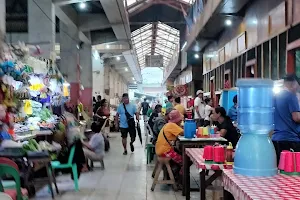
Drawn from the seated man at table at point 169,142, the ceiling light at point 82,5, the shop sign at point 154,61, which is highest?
the ceiling light at point 82,5

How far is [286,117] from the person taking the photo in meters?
4.85

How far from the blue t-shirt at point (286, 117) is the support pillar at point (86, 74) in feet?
48.9

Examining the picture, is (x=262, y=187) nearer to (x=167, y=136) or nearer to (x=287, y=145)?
(x=287, y=145)

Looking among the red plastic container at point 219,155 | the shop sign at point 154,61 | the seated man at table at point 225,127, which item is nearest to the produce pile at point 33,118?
the seated man at table at point 225,127

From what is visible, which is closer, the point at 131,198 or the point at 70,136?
the point at 131,198

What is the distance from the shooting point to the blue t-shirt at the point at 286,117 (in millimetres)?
4766

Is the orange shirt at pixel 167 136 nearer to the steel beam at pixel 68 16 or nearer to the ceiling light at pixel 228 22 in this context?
the ceiling light at pixel 228 22

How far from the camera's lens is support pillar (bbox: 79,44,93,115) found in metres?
19.3

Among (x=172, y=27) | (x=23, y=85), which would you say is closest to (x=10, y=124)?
(x=23, y=85)

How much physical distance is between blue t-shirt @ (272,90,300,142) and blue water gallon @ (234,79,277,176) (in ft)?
4.80

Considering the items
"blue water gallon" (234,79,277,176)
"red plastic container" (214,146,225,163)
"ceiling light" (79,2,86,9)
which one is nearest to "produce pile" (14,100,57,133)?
"red plastic container" (214,146,225,163)

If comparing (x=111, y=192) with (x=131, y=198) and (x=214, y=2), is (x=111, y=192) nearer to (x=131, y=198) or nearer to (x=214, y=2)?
(x=131, y=198)

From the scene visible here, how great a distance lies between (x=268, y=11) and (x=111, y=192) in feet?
15.6

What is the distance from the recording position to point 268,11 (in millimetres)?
8516
